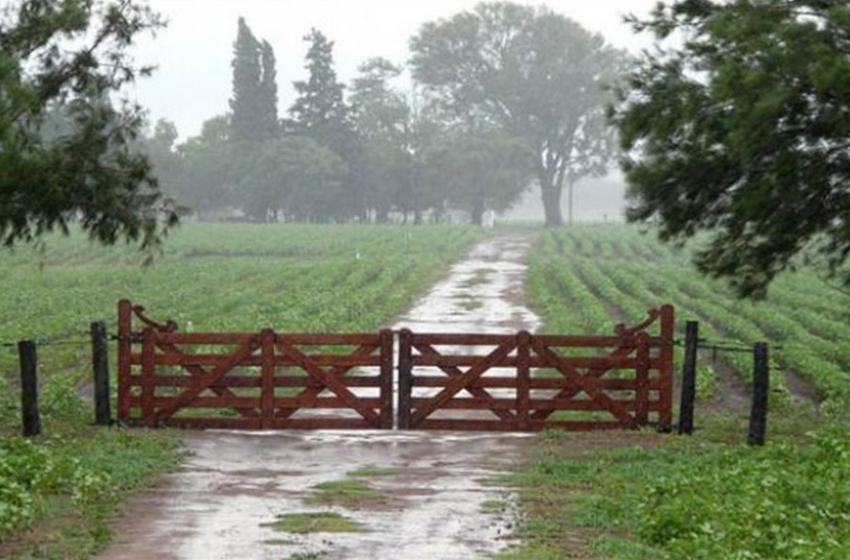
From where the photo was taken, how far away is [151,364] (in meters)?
21.0

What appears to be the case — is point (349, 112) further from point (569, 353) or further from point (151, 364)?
point (151, 364)

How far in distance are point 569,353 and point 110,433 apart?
1380cm

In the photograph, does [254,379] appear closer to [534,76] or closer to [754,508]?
[754,508]

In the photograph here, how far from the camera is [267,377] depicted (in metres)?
20.8

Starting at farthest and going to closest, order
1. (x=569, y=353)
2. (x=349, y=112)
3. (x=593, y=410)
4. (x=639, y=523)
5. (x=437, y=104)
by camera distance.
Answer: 1. (x=437, y=104)
2. (x=349, y=112)
3. (x=569, y=353)
4. (x=593, y=410)
5. (x=639, y=523)

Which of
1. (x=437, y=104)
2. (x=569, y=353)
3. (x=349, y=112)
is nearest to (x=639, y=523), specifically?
(x=569, y=353)

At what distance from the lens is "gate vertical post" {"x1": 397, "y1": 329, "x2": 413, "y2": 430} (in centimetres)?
2098

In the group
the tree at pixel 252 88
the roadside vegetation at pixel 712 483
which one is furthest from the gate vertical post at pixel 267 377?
the tree at pixel 252 88

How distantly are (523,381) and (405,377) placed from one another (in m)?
1.51

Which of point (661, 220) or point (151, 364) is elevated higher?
point (661, 220)

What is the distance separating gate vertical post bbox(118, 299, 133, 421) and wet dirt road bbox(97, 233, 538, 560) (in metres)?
1.15

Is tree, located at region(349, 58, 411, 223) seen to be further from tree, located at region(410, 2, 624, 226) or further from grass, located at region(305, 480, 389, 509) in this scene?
grass, located at region(305, 480, 389, 509)

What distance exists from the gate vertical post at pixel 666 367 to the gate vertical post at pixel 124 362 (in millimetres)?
6818

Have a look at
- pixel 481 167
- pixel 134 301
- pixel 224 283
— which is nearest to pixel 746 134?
pixel 134 301
